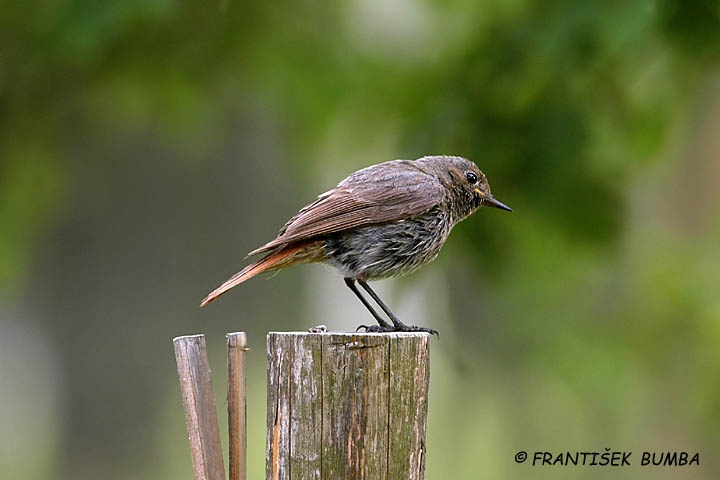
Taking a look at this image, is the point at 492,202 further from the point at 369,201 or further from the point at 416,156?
the point at 369,201

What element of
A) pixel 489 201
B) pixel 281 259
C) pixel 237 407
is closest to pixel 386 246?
pixel 281 259

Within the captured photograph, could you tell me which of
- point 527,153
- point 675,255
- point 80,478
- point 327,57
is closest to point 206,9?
point 327,57

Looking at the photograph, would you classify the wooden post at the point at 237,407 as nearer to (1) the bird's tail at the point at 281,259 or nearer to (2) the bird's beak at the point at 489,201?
(1) the bird's tail at the point at 281,259

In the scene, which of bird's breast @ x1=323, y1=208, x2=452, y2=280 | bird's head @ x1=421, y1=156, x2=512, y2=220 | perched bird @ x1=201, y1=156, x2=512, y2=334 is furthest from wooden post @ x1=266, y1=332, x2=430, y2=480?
bird's head @ x1=421, y1=156, x2=512, y2=220

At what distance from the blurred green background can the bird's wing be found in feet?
2.14

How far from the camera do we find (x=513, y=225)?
577 cm

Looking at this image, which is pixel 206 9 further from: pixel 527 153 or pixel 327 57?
pixel 527 153

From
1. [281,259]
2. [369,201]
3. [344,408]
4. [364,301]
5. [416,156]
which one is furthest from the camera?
[416,156]

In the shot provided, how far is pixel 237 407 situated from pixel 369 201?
167cm

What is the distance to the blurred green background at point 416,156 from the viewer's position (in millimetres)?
5617

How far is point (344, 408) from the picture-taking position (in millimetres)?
3168

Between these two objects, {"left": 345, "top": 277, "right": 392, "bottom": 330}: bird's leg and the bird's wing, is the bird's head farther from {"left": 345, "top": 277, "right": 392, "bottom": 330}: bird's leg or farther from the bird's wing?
{"left": 345, "top": 277, "right": 392, "bottom": 330}: bird's leg

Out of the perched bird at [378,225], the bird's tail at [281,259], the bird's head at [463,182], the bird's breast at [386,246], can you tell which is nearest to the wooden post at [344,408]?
the bird's tail at [281,259]

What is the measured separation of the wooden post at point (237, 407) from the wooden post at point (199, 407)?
46 mm
